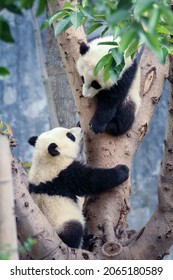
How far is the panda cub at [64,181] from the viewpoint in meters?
Answer: 3.14

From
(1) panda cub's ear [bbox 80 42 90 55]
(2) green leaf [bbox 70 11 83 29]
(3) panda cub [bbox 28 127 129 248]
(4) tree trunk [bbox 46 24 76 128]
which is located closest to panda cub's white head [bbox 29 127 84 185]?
(3) panda cub [bbox 28 127 129 248]

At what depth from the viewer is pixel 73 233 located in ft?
10.3

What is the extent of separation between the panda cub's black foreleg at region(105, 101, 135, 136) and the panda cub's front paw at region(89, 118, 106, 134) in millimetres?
81

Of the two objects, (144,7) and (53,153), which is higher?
(144,7)

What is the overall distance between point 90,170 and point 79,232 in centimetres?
39

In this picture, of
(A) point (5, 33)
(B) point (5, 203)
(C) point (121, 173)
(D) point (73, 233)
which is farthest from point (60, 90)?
(A) point (5, 33)

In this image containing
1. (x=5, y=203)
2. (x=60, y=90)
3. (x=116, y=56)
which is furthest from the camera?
(x=60, y=90)

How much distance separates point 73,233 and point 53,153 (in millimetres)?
522

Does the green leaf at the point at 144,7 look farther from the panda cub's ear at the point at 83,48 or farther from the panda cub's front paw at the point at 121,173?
the panda cub's ear at the point at 83,48

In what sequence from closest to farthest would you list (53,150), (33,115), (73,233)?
(73,233) → (53,150) → (33,115)

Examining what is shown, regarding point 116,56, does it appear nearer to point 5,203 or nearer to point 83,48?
point 5,203

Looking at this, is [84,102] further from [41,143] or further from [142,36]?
[142,36]

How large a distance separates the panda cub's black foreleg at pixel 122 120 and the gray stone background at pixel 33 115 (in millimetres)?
4746

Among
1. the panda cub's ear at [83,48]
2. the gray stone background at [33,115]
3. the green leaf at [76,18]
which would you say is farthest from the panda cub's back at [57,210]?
the gray stone background at [33,115]
